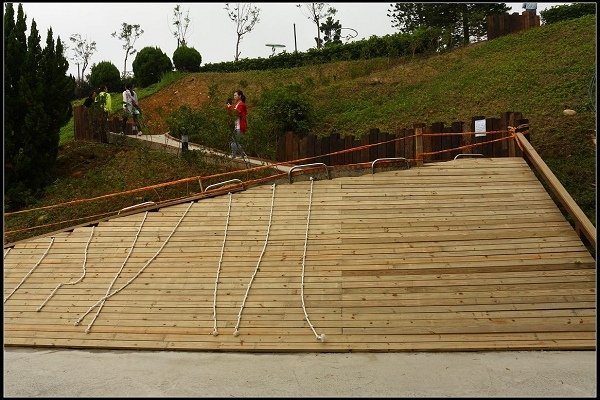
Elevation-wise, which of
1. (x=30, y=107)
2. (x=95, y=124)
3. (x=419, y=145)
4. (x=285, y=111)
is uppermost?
(x=285, y=111)

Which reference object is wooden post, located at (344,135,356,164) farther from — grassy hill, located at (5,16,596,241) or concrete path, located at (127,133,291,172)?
grassy hill, located at (5,16,596,241)

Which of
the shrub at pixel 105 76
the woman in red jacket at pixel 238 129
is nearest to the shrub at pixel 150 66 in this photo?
the shrub at pixel 105 76

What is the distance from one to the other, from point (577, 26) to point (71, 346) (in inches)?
709

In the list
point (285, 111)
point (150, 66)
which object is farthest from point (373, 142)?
point (150, 66)

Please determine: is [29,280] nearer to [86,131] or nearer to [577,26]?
[86,131]

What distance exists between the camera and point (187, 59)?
87.6 ft

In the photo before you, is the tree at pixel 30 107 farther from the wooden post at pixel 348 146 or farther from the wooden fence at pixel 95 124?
the wooden post at pixel 348 146

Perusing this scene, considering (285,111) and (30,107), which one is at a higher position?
(285,111)

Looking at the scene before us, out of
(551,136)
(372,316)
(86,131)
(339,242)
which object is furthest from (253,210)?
(86,131)

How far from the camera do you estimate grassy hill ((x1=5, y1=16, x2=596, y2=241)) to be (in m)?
11.2

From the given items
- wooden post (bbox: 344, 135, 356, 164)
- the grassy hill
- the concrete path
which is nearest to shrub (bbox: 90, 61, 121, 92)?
the grassy hill

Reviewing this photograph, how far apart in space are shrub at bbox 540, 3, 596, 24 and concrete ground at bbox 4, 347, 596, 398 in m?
19.3

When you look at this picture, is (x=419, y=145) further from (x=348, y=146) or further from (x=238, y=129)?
(x=238, y=129)

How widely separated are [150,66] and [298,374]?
2289 centimetres
